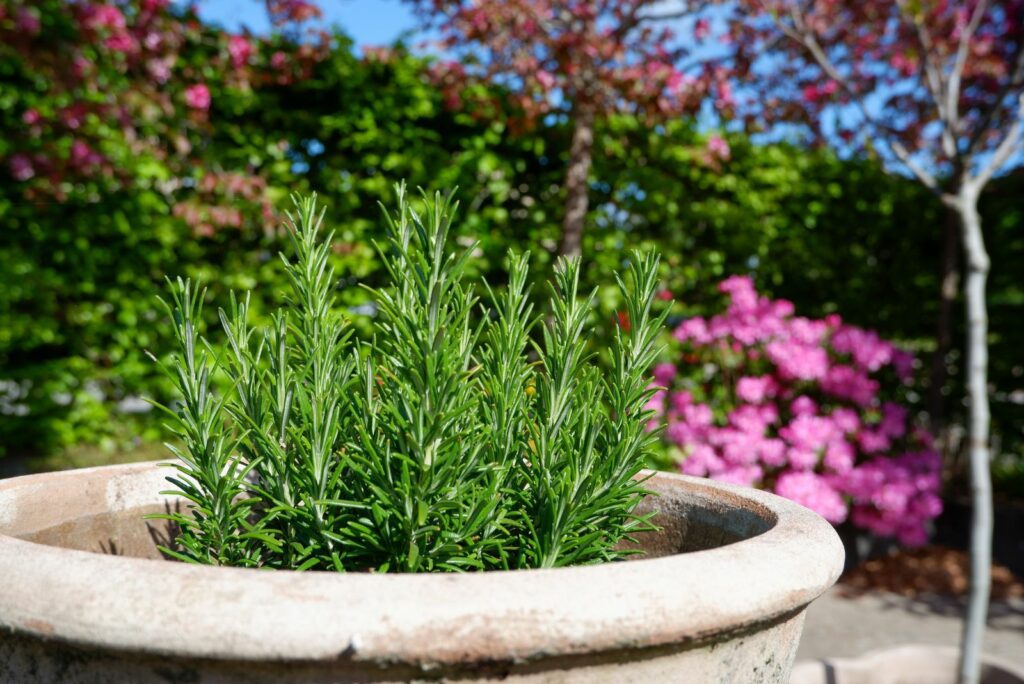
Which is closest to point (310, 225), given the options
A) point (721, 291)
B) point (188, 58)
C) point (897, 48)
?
point (188, 58)

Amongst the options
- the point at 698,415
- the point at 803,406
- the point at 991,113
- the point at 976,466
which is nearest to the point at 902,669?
the point at 976,466

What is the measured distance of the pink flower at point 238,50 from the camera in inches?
199

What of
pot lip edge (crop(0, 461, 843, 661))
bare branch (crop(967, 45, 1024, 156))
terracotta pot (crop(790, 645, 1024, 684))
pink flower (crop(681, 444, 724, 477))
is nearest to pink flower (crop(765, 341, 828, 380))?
pink flower (crop(681, 444, 724, 477))

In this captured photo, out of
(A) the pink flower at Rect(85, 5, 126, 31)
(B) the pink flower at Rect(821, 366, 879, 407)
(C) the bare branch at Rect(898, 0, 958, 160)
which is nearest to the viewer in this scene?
(C) the bare branch at Rect(898, 0, 958, 160)

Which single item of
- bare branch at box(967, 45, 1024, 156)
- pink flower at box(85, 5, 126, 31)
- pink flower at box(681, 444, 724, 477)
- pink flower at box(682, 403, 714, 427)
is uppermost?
pink flower at box(85, 5, 126, 31)

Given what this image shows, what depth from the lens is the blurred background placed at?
468 centimetres

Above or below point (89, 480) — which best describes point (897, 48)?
above

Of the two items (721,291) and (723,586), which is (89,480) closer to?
(723,586)

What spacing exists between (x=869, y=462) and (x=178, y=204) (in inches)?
196

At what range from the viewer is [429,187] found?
18.1 feet

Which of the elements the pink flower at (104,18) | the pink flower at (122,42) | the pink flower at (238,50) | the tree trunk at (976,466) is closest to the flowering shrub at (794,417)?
the tree trunk at (976,466)

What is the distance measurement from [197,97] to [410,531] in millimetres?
4756

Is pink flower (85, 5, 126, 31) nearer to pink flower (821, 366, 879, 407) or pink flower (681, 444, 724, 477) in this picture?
pink flower (681, 444, 724, 477)

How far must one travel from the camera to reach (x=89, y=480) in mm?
1301
